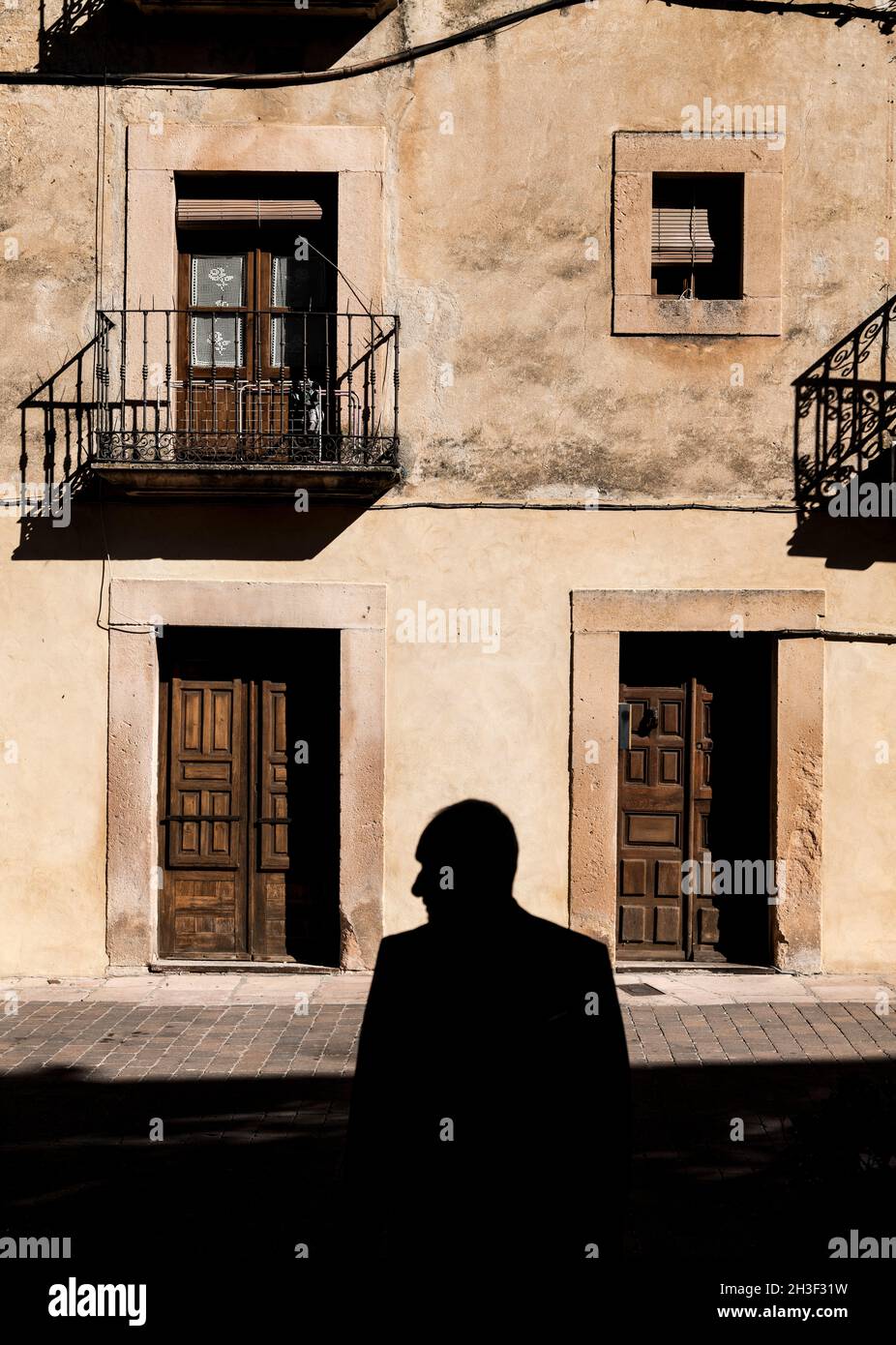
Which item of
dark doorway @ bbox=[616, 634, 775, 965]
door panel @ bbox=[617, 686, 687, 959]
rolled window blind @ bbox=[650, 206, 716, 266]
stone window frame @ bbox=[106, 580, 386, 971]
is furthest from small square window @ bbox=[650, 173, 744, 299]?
stone window frame @ bbox=[106, 580, 386, 971]

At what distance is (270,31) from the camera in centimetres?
948

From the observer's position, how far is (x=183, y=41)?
31.2ft

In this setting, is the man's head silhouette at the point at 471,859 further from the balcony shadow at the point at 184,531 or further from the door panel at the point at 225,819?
the door panel at the point at 225,819

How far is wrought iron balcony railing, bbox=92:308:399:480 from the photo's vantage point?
9.34 m

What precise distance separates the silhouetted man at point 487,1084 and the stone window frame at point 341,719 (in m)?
6.68

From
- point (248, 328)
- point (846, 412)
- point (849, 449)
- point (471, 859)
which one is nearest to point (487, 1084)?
point (471, 859)

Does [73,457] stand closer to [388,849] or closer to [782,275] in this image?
[388,849]

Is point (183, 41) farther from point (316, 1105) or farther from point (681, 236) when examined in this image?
point (316, 1105)

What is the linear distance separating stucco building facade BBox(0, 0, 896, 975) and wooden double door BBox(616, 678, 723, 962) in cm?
35

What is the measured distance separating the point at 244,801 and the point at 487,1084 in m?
7.25

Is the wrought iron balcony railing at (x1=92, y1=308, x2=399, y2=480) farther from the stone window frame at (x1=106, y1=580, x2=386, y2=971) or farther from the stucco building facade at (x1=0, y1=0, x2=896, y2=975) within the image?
the stone window frame at (x1=106, y1=580, x2=386, y2=971)

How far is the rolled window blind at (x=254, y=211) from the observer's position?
968 cm

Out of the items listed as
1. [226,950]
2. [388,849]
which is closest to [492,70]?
[388,849]

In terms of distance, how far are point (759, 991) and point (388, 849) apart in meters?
2.70
